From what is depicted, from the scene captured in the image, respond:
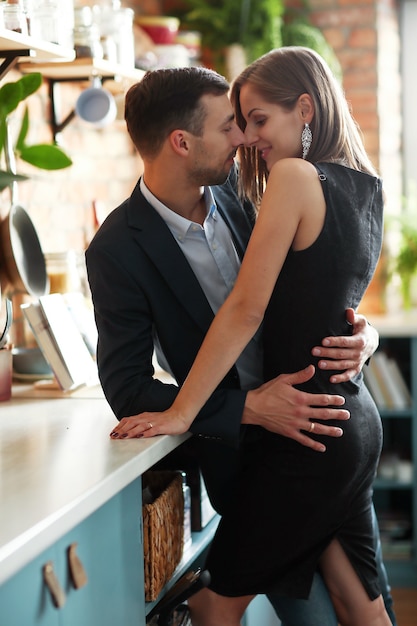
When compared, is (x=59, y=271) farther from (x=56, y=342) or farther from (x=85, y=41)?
(x=85, y=41)

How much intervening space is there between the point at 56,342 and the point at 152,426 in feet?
1.92

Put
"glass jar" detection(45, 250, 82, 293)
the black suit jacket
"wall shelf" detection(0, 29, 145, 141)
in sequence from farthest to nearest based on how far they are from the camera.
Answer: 1. "glass jar" detection(45, 250, 82, 293)
2. "wall shelf" detection(0, 29, 145, 141)
3. the black suit jacket

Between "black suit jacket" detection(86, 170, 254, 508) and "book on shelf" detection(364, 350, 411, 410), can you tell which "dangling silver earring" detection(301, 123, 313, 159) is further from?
"book on shelf" detection(364, 350, 411, 410)

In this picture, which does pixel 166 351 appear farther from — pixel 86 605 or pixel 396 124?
pixel 396 124

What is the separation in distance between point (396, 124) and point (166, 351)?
2.47 meters

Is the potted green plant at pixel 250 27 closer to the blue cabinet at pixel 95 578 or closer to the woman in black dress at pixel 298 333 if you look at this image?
the woman in black dress at pixel 298 333

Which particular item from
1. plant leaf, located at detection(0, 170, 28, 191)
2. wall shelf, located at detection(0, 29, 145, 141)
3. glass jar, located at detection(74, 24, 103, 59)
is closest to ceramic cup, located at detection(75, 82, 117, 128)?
wall shelf, located at detection(0, 29, 145, 141)

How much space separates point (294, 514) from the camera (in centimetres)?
185

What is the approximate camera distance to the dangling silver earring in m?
1.89

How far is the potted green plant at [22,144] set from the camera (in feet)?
7.28

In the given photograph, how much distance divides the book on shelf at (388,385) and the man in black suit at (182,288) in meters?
1.66

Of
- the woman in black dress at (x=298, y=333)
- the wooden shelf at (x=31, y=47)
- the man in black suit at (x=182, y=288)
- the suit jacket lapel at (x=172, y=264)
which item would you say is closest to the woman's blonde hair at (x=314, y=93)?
the woman in black dress at (x=298, y=333)

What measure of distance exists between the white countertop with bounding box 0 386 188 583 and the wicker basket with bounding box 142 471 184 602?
148 mm

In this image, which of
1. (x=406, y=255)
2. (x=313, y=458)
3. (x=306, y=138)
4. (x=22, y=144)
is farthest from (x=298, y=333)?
(x=406, y=255)
